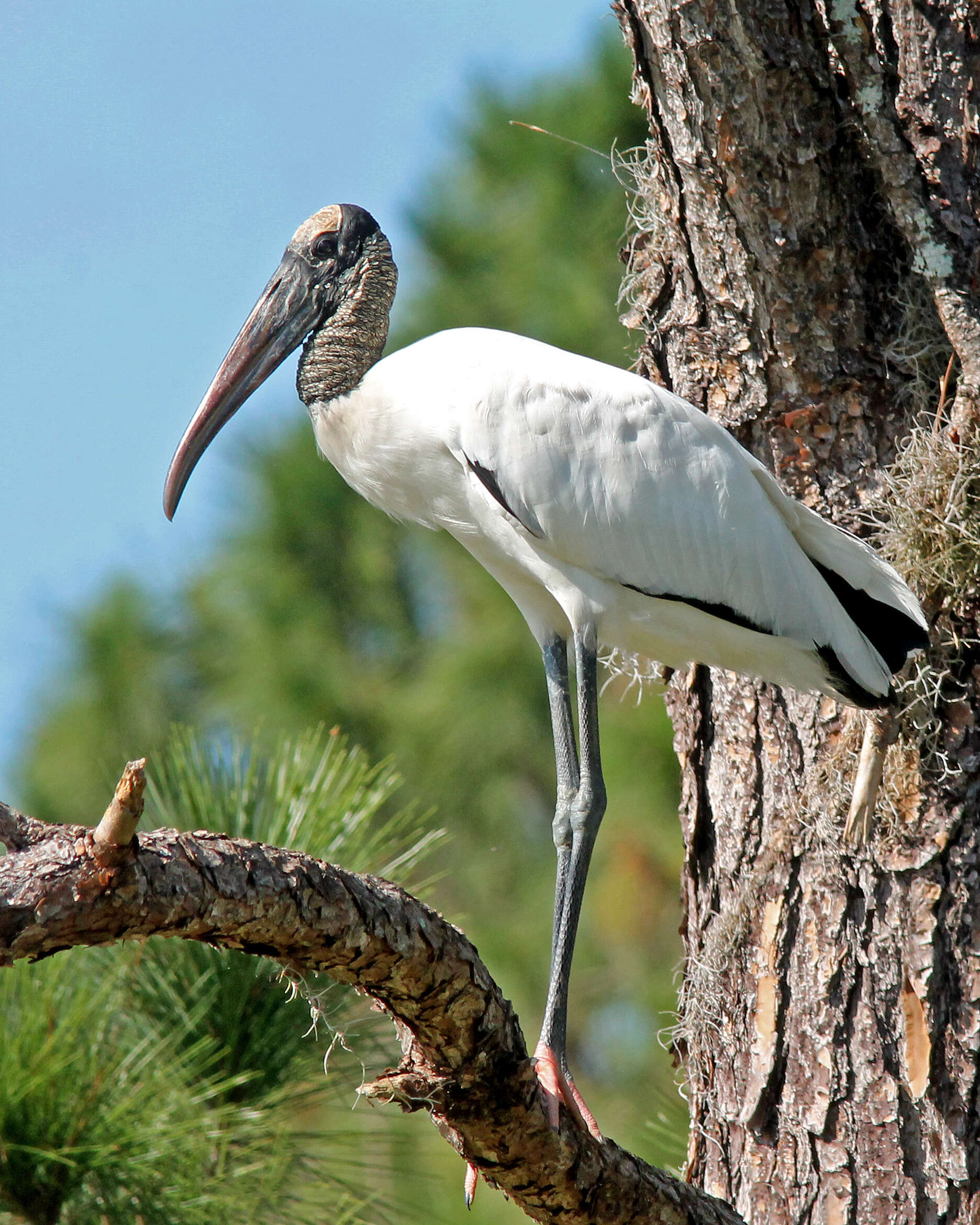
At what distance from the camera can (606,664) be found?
3.40 metres

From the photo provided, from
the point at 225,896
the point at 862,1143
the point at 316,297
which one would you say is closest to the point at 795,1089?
the point at 862,1143

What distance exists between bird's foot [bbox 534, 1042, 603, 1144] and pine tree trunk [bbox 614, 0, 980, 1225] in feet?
2.12

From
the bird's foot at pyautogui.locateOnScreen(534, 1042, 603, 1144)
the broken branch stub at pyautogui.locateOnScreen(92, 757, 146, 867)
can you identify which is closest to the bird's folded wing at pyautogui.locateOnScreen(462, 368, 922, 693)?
the bird's foot at pyautogui.locateOnScreen(534, 1042, 603, 1144)

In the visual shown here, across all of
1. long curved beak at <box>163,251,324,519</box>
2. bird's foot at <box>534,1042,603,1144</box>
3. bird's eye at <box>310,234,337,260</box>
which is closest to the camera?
bird's foot at <box>534,1042,603,1144</box>

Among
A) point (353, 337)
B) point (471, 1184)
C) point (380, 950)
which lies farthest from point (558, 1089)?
point (353, 337)

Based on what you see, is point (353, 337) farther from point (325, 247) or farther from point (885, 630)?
point (885, 630)

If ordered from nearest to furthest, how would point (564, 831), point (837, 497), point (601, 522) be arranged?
point (601, 522)
point (564, 831)
point (837, 497)

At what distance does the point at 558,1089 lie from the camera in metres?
2.16

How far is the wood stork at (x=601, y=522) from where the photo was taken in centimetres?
253

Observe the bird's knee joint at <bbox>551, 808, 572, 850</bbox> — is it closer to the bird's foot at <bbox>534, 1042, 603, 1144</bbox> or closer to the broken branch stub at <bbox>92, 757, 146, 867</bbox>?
the bird's foot at <bbox>534, 1042, 603, 1144</bbox>

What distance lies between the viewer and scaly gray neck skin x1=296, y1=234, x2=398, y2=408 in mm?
2844

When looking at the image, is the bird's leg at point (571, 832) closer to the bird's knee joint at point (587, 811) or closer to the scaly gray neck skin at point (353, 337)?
the bird's knee joint at point (587, 811)

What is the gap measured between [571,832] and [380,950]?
99 cm

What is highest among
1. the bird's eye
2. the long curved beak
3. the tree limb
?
the bird's eye
